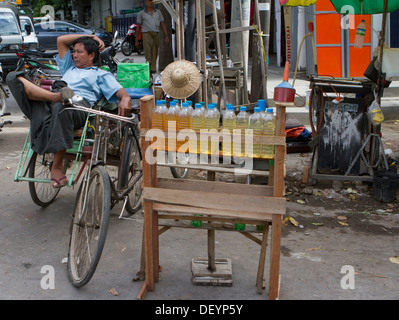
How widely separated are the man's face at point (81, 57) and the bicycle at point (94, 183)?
0.53 metres

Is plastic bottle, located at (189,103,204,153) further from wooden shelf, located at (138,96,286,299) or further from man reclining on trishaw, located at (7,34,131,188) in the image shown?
man reclining on trishaw, located at (7,34,131,188)

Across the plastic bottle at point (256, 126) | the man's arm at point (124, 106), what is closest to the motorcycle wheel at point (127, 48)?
the man's arm at point (124, 106)

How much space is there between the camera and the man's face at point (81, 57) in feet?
15.1

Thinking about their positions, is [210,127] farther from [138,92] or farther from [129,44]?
[129,44]

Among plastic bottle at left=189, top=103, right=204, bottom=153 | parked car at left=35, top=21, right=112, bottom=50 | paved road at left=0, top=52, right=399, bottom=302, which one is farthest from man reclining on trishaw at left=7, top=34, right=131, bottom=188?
parked car at left=35, top=21, right=112, bottom=50

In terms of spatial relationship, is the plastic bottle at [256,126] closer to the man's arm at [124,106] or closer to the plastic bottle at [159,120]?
the plastic bottle at [159,120]

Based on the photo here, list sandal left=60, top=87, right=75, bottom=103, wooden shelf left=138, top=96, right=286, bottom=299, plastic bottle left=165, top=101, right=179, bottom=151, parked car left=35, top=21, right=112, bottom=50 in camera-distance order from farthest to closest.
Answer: parked car left=35, top=21, right=112, bottom=50 < sandal left=60, top=87, right=75, bottom=103 < plastic bottle left=165, top=101, right=179, bottom=151 < wooden shelf left=138, top=96, right=286, bottom=299

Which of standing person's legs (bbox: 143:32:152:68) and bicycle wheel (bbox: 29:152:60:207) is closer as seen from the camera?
bicycle wheel (bbox: 29:152:60:207)

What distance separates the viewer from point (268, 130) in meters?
3.38

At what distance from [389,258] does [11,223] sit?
11.1ft

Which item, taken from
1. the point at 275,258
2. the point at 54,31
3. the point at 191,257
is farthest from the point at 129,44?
the point at 275,258

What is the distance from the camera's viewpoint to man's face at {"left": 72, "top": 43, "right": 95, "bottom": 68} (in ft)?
15.1

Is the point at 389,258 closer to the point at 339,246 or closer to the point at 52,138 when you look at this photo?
the point at 339,246

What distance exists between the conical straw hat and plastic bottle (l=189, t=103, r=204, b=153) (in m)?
1.59
